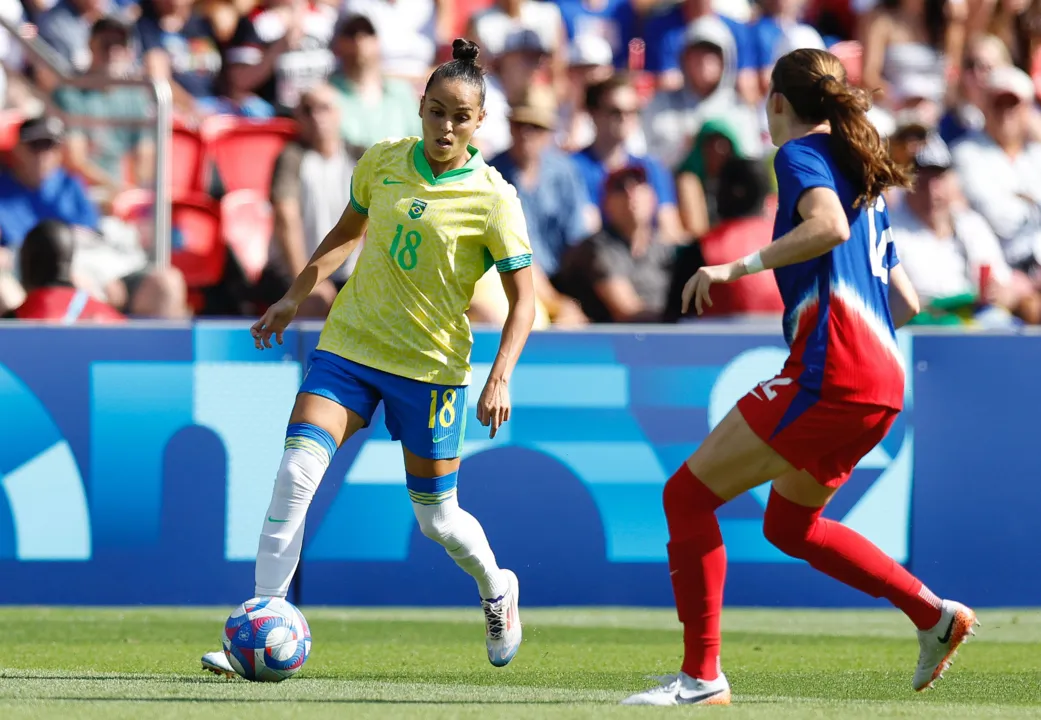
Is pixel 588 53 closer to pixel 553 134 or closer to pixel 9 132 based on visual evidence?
pixel 553 134

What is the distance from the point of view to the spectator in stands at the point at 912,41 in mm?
13531

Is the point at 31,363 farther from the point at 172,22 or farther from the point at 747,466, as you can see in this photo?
the point at 172,22

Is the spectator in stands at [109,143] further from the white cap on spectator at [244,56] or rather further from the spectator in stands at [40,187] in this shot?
the white cap on spectator at [244,56]

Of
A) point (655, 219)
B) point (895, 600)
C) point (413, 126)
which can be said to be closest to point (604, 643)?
point (895, 600)

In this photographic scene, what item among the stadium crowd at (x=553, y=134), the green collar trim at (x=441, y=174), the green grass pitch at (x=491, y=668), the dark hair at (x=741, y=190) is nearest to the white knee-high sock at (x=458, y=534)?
the green grass pitch at (x=491, y=668)

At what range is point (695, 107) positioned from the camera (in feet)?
40.7

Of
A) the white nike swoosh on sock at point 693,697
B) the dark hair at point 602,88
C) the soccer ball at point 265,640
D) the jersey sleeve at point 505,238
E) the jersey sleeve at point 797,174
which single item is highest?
the jersey sleeve at point 797,174

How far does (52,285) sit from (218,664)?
152 inches

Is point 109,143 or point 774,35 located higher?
point 774,35

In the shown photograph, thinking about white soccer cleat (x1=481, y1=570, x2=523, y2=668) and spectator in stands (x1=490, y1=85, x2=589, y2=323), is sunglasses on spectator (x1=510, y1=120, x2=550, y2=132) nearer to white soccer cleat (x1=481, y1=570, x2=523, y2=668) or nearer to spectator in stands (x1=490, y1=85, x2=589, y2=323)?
spectator in stands (x1=490, y1=85, x2=589, y2=323)

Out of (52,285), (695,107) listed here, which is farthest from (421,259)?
(695,107)

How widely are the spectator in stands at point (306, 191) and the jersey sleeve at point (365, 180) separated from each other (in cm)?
446

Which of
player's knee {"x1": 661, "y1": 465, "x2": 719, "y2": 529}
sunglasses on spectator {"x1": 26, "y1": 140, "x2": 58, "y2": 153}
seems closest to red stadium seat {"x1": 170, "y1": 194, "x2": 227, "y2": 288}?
sunglasses on spectator {"x1": 26, "y1": 140, "x2": 58, "y2": 153}

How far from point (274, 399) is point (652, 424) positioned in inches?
76.8
